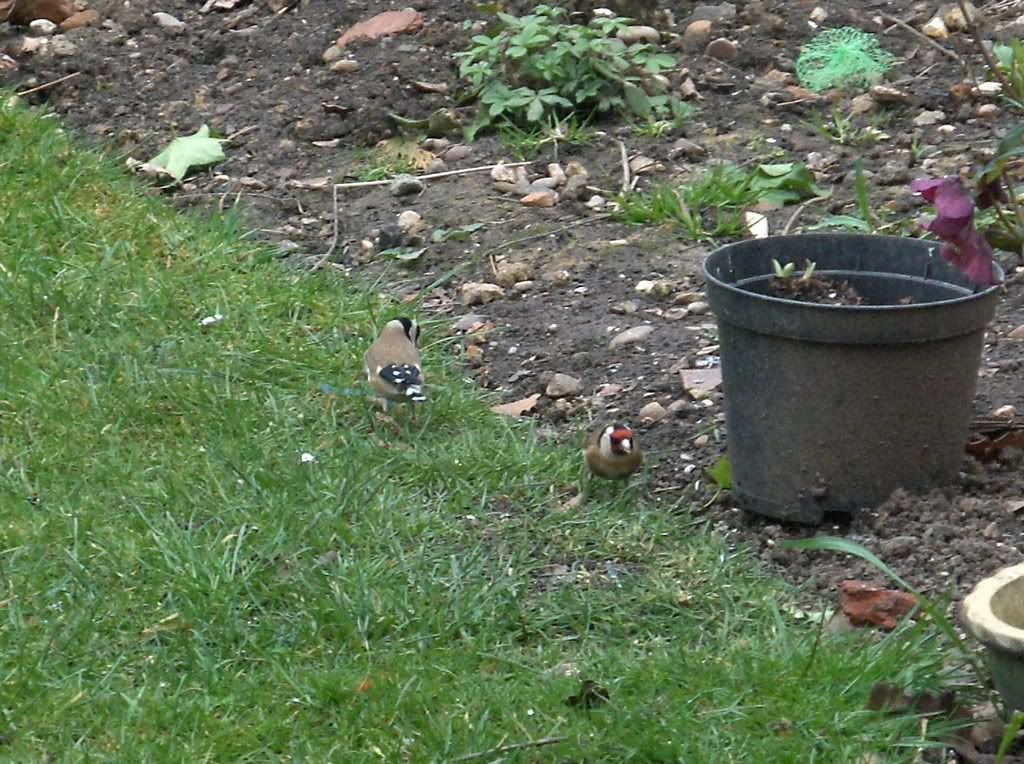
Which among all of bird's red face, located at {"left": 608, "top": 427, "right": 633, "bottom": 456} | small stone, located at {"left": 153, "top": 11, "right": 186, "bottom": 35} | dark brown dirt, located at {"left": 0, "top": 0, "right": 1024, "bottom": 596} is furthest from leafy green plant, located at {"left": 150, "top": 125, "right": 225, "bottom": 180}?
bird's red face, located at {"left": 608, "top": 427, "right": 633, "bottom": 456}

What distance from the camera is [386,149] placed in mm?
7109

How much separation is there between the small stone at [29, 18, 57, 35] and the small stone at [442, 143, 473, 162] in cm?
272

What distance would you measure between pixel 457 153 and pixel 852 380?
131 inches

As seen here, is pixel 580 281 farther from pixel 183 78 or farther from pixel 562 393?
pixel 183 78

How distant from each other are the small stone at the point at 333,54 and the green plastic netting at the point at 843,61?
228cm

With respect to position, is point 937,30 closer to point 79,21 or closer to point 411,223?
point 411,223

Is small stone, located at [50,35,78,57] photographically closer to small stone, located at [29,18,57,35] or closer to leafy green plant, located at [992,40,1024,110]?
small stone, located at [29,18,57,35]

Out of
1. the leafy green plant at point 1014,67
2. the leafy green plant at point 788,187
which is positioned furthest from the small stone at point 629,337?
the leafy green plant at point 1014,67

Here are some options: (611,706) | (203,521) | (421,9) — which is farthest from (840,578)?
(421,9)

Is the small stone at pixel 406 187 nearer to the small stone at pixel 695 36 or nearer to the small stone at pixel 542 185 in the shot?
the small stone at pixel 542 185

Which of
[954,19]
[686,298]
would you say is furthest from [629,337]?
[954,19]

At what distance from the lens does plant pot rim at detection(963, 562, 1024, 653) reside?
2.98 metres

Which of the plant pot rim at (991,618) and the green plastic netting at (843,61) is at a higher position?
the plant pot rim at (991,618)

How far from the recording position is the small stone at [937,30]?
23.7ft
